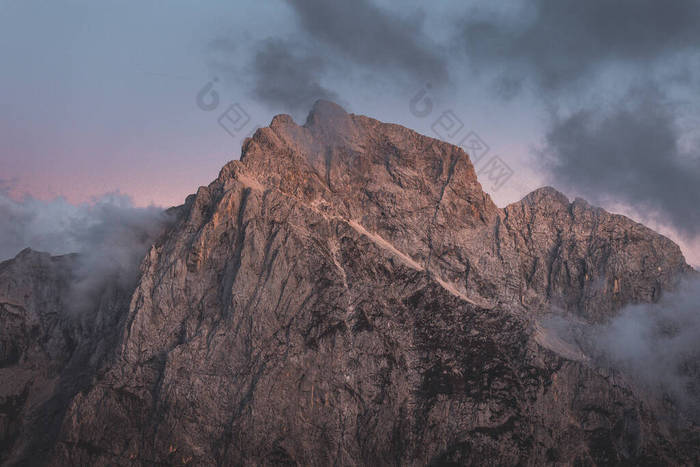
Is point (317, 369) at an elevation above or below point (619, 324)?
below

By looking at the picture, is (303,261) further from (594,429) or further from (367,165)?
(594,429)

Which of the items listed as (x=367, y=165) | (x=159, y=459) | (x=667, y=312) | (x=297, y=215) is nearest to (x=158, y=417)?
(x=159, y=459)

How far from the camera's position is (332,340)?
10300 cm

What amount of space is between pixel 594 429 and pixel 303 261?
6730cm

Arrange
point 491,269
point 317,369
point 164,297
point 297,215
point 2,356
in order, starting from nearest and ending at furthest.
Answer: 1. point 317,369
2. point 164,297
3. point 297,215
4. point 2,356
5. point 491,269

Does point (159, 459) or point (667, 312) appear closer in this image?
point (159, 459)

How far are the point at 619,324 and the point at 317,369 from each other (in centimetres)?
7594

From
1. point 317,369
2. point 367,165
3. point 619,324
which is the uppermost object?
point 367,165

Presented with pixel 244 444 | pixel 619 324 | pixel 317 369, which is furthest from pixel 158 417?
pixel 619 324

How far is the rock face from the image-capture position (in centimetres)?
9625

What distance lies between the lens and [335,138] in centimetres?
14138

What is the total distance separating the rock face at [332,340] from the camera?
3789 inches

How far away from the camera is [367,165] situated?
140 metres

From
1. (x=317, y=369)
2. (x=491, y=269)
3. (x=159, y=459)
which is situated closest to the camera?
(x=159, y=459)
